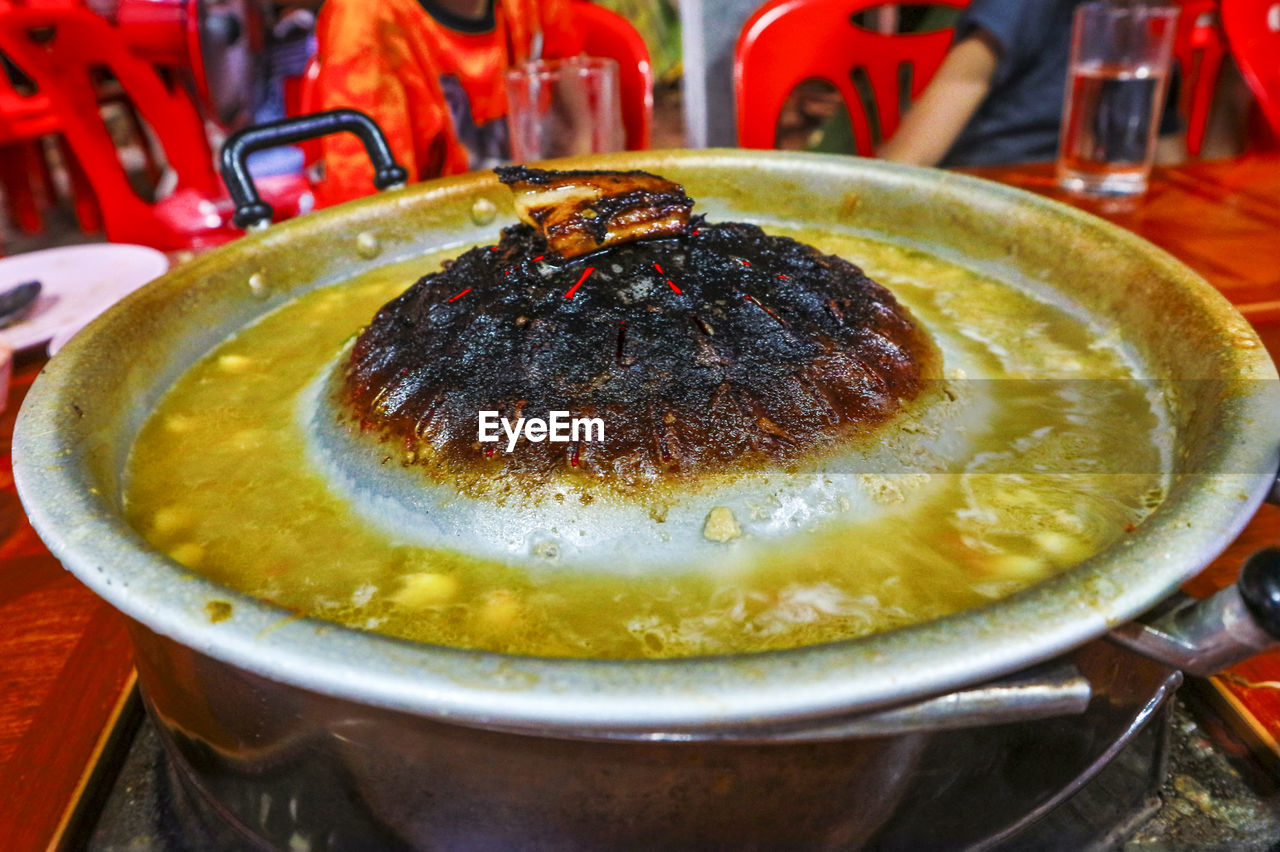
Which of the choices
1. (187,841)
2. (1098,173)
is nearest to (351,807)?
(187,841)

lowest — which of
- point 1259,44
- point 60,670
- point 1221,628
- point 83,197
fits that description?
point 83,197

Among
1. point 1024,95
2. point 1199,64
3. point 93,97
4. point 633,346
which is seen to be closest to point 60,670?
point 633,346

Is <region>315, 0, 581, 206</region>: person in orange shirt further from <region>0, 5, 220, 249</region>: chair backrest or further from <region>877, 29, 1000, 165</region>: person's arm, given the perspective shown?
<region>877, 29, 1000, 165</region>: person's arm

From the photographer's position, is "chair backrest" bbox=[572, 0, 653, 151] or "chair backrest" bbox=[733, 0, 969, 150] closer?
"chair backrest" bbox=[733, 0, 969, 150]

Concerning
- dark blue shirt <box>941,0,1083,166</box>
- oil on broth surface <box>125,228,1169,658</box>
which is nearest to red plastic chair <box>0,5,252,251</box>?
oil on broth surface <box>125,228,1169,658</box>

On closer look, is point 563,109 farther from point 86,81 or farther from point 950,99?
point 86,81

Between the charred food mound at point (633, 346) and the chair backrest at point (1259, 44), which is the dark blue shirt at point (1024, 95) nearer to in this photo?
the chair backrest at point (1259, 44)
